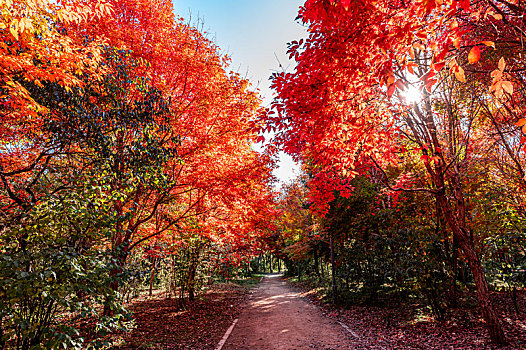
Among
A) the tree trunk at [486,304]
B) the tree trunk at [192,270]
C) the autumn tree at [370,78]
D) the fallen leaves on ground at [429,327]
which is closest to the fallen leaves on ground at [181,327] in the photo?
the tree trunk at [192,270]

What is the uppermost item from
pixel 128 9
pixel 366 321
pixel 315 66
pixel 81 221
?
pixel 128 9

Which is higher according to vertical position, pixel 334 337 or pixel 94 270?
pixel 94 270

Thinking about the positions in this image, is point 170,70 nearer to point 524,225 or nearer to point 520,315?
point 524,225

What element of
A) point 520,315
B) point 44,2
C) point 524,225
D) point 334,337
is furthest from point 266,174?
point 520,315

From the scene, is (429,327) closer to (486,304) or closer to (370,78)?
(486,304)

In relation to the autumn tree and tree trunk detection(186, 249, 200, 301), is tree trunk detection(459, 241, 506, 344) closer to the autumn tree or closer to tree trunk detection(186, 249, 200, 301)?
the autumn tree

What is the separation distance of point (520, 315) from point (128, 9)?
14.7m

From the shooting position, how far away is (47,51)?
4.44 m

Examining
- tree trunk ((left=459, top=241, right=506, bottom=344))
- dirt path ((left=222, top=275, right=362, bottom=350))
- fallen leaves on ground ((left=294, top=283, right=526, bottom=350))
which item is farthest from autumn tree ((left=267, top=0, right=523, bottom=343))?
dirt path ((left=222, top=275, right=362, bottom=350))

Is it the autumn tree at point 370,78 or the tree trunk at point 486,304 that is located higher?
the autumn tree at point 370,78

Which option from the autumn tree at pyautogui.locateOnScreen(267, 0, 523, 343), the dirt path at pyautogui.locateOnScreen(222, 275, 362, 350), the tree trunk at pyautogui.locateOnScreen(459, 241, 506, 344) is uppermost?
the autumn tree at pyautogui.locateOnScreen(267, 0, 523, 343)

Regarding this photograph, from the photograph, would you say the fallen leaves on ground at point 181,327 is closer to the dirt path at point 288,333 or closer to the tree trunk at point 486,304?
the dirt path at point 288,333

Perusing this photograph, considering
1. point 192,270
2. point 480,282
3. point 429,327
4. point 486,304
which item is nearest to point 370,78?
point 480,282

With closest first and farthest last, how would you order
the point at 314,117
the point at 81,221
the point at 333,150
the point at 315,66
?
1. the point at 81,221
2. the point at 315,66
3. the point at 314,117
4. the point at 333,150
